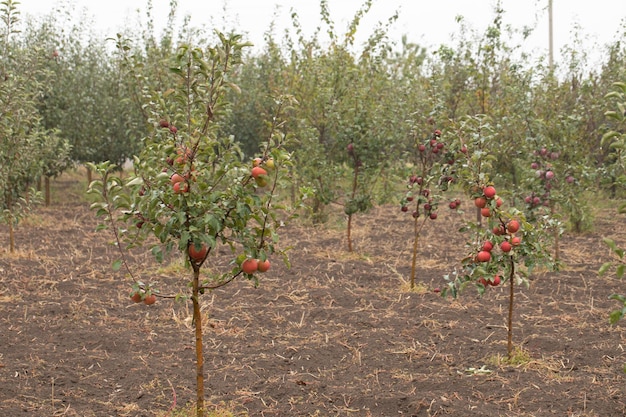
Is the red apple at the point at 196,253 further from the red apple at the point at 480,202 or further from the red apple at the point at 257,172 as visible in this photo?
the red apple at the point at 480,202

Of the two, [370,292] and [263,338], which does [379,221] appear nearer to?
[370,292]

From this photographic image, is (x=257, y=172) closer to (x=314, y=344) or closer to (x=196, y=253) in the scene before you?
(x=196, y=253)

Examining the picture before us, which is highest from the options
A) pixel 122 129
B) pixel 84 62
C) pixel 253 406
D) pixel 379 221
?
pixel 84 62

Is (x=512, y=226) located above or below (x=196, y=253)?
above

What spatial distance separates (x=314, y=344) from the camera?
5137 mm

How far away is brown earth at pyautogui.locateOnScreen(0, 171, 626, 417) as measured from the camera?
4016 mm

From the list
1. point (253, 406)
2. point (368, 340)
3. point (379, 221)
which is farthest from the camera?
point (379, 221)

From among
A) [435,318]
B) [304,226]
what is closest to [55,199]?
[304,226]

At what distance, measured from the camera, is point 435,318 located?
226 inches

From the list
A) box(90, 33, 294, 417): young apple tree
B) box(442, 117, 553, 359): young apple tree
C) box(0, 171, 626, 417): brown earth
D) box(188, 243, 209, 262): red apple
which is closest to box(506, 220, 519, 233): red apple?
box(442, 117, 553, 359): young apple tree

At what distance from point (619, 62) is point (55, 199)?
10.2 m

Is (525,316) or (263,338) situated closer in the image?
(263,338)

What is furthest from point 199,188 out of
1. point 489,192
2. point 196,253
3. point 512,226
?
point 512,226

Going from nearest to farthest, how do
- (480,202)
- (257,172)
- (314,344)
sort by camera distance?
(257,172) < (480,202) < (314,344)
